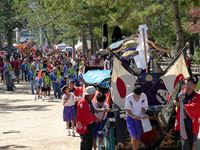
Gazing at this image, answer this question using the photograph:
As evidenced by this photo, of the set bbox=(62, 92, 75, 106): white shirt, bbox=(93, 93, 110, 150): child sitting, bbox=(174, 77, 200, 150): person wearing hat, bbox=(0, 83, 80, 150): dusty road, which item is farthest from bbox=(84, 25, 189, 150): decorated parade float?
bbox=(62, 92, 75, 106): white shirt

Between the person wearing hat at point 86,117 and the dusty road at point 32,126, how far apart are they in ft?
7.43

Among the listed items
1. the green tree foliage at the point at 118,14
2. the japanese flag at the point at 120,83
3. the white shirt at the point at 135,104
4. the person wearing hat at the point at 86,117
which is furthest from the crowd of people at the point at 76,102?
the green tree foliage at the point at 118,14

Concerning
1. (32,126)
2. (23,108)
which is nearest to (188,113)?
(32,126)

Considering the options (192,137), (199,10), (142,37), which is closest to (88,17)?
(199,10)

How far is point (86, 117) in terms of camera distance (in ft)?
31.4

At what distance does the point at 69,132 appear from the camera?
13.8 m

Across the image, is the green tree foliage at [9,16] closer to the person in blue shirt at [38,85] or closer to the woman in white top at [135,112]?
the person in blue shirt at [38,85]

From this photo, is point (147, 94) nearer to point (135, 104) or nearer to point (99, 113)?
point (135, 104)

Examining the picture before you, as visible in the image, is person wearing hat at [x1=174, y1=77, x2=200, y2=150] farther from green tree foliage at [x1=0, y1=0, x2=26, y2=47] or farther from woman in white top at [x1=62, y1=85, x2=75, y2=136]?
green tree foliage at [x1=0, y1=0, x2=26, y2=47]

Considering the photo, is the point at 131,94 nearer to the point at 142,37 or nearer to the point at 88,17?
the point at 142,37

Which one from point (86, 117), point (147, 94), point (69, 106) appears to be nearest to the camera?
point (86, 117)

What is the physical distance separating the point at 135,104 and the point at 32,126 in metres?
6.32

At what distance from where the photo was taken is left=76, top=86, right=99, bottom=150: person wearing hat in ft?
31.3

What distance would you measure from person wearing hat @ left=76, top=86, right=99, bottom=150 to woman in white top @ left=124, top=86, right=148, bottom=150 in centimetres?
71
